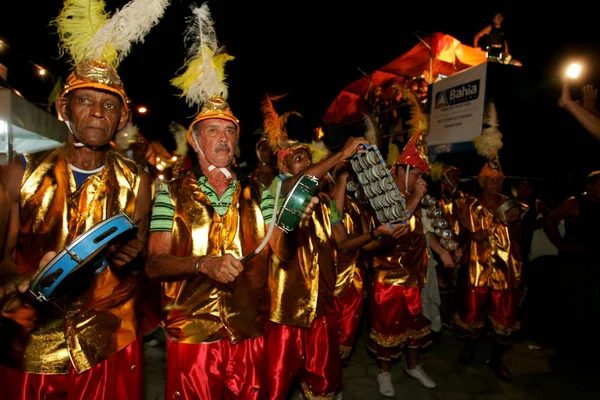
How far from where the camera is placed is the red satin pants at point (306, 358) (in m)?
3.14

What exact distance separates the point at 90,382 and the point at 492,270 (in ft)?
15.0

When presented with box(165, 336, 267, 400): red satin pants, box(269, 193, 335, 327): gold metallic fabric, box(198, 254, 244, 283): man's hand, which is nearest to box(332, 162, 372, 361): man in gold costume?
box(269, 193, 335, 327): gold metallic fabric

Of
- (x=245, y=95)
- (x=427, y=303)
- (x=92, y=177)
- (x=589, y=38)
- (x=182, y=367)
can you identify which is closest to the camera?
(x=92, y=177)

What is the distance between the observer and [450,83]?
8.73 meters

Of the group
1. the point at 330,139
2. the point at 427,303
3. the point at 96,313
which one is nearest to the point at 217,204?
the point at 96,313

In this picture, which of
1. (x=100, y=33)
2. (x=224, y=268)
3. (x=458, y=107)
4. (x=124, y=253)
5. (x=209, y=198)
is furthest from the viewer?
(x=458, y=107)

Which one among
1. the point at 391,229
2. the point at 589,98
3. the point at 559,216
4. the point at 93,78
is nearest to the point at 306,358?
the point at 391,229

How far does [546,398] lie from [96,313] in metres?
4.82

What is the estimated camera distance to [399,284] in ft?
14.1

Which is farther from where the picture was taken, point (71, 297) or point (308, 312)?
point (308, 312)

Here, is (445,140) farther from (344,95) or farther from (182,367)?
(182,367)

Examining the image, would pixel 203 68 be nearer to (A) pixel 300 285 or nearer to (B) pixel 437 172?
(A) pixel 300 285

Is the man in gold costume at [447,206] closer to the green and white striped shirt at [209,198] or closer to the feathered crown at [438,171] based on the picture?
the feathered crown at [438,171]

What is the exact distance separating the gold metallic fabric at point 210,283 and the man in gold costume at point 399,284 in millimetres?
2176
